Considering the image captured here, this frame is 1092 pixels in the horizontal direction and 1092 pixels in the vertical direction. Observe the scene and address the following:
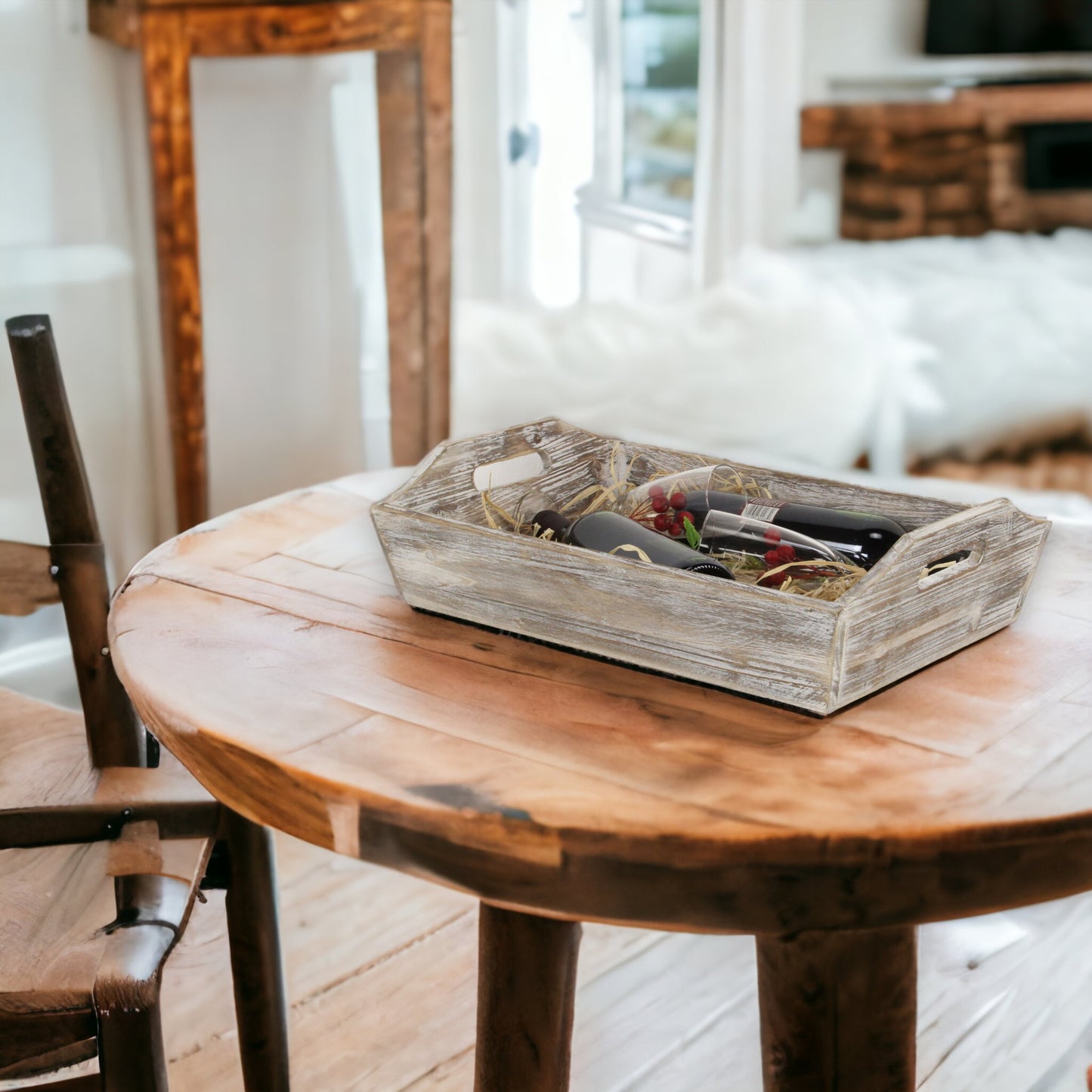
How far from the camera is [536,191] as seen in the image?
256cm

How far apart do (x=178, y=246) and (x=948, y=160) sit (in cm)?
143

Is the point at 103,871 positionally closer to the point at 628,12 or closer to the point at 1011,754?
the point at 1011,754

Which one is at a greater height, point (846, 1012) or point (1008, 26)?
point (1008, 26)

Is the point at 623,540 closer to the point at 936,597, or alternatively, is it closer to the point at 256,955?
the point at 936,597

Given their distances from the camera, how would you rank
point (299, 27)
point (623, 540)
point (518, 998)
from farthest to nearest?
point (299, 27) < point (518, 998) < point (623, 540)

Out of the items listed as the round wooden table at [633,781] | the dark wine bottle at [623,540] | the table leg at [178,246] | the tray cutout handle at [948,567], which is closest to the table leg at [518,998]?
the round wooden table at [633,781]

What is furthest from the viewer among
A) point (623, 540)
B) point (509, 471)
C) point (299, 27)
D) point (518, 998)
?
point (299, 27)

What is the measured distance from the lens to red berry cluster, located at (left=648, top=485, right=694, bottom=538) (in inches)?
38.9

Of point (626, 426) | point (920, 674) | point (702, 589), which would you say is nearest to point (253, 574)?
point (702, 589)

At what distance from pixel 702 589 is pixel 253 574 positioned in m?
0.44

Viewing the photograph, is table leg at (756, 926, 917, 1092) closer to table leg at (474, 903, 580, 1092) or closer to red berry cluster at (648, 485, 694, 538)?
table leg at (474, 903, 580, 1092)

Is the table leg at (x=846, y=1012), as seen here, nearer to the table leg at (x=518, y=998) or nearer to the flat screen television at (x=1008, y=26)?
the table leg at (x=518, y=998)

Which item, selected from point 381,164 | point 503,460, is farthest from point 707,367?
point 503,460

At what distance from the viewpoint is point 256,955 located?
1.20m
